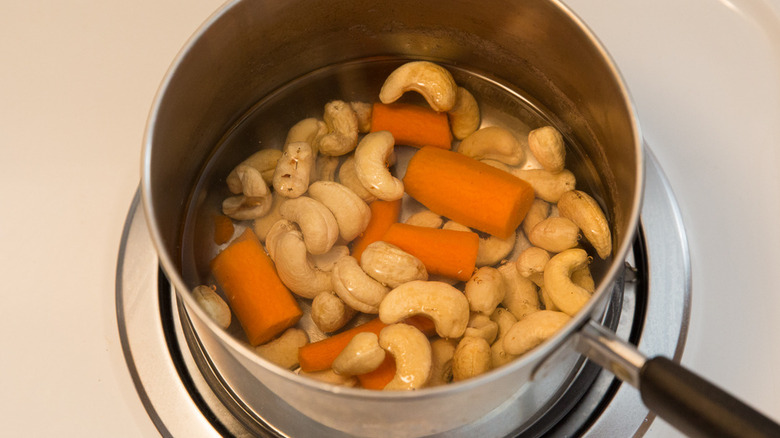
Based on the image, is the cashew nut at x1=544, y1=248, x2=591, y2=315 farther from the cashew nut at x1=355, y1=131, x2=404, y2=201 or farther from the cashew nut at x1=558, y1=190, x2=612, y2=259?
the cashew nut at x1=355, y1=131, x2=404, y2=201

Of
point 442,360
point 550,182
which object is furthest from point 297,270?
point 550,182

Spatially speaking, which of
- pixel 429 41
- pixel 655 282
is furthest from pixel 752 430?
pixel 429 41

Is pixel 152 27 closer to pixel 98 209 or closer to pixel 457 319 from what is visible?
pixel 98 209

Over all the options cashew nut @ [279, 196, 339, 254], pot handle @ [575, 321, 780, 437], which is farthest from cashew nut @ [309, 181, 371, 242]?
pot handle @ [575, 321, 780, 437]

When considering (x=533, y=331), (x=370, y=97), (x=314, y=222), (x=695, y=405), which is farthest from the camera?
(x=370, y=97)

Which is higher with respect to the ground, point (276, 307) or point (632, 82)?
point (632, 82)

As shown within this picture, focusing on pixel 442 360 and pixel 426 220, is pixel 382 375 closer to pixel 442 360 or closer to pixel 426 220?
pixel 442 360

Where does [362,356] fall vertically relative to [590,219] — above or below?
below
